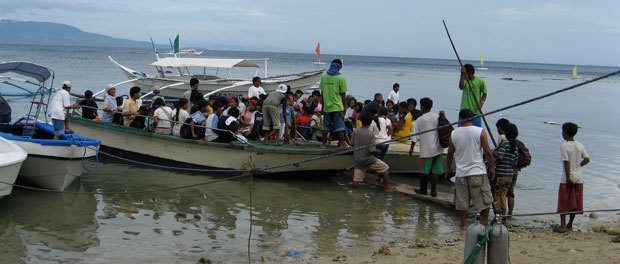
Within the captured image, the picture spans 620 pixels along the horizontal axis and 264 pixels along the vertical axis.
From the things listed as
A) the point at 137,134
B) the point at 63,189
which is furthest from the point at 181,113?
the point at 63,189

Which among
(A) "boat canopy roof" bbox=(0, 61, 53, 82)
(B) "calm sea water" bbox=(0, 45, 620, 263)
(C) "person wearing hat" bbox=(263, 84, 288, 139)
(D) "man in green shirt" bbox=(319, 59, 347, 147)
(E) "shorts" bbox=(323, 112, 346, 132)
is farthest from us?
(C) "person wearing hat" bbox=(263, 84, 288, 139)

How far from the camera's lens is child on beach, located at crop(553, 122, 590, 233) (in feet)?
28.4

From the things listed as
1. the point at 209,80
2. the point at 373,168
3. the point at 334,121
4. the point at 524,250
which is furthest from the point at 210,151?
the point at 209,80

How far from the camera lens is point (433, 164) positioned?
1074 centimetres

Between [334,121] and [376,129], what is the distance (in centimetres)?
83

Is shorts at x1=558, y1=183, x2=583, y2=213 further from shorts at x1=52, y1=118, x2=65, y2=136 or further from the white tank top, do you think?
shorts at x1=52, y1=118, x2=65, y2=136

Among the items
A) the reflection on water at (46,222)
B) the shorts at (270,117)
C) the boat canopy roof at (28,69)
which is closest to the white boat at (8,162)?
the reflection on water at (46,222)

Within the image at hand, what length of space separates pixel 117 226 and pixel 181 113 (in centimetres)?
427

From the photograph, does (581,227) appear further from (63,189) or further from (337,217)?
(63,189)

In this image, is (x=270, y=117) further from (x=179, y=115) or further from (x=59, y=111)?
(x=59, y=111)

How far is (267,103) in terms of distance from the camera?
12.2 meters

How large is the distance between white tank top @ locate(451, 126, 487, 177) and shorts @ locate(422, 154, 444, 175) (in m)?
2.75

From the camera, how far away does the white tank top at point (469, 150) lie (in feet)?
25.5

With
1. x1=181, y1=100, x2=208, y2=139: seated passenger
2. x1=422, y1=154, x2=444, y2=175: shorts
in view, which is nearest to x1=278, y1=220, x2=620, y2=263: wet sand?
x1=422, y1=154, x2=444, y2=175: shorts
